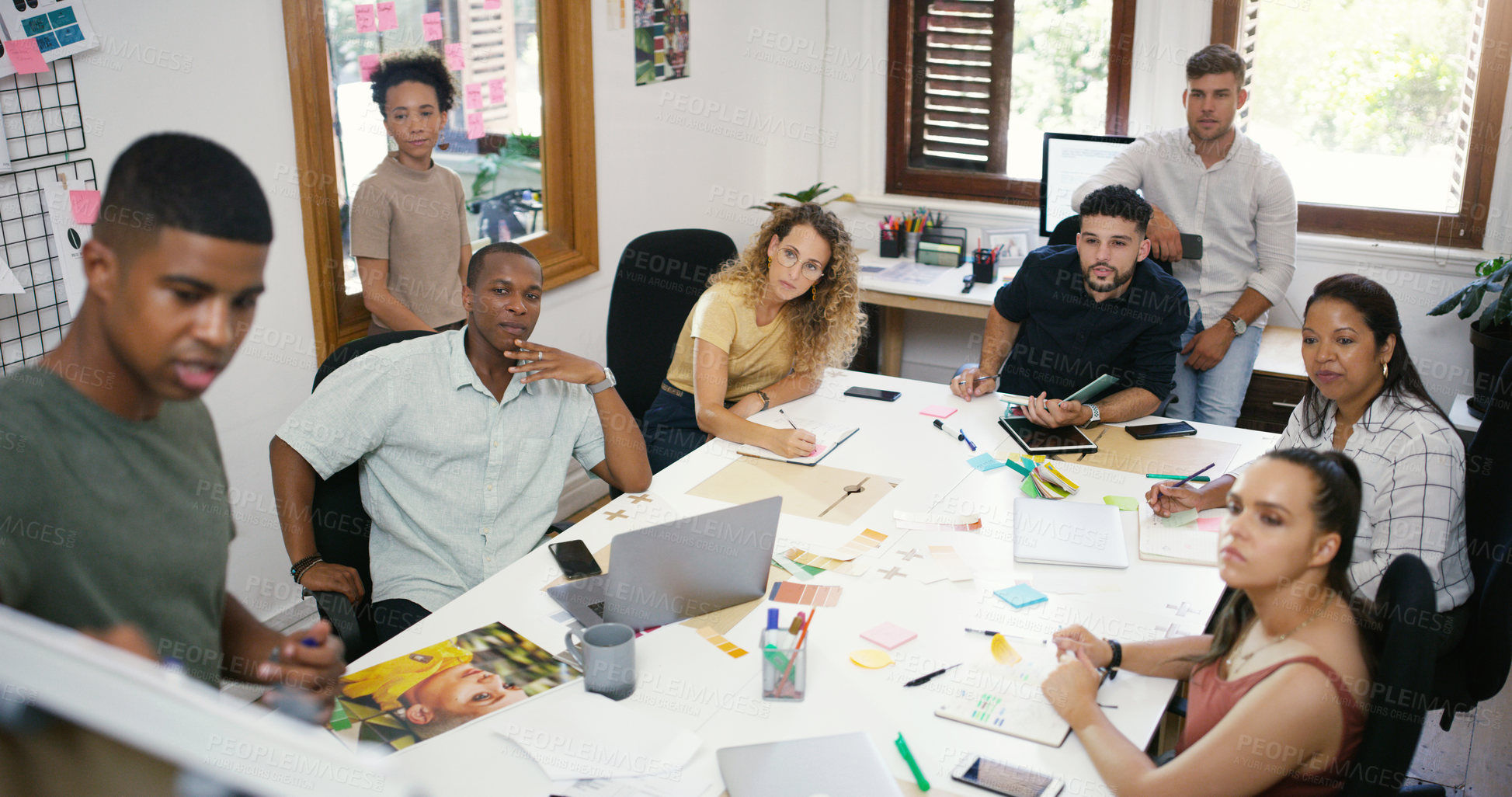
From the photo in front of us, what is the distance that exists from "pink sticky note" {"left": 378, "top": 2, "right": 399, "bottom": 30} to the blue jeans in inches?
98.4

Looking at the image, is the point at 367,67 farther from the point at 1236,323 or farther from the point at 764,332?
the point at 1236,323

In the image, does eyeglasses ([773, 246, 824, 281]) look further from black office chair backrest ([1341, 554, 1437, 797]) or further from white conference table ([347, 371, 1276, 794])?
black office chair backrest ([1341, 554, 1437, 797])

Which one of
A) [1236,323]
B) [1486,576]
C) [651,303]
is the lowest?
[1486,576]

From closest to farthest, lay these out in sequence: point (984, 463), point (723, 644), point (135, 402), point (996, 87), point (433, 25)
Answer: point (135, 402) → point (723, 644) → point (984, 463) → point (433, 25) → point (996, 87)

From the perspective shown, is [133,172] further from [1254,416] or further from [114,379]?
[1254,416]

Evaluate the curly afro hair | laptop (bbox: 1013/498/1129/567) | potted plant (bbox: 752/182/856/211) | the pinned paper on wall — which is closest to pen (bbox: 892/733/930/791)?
laptop (bbox: 1013/498/1129/567)

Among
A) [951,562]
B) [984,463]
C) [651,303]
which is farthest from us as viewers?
[651,303]

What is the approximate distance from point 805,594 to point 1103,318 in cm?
146

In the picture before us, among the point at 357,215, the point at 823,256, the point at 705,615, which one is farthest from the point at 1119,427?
the point at 357,215

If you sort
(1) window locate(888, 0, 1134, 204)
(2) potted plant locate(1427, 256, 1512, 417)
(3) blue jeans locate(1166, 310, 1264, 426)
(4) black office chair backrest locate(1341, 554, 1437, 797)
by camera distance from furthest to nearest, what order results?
1. (1) window locate(888, 0, 1134, 204)
2. (3) blue jeans locate(1166, 310, 1264, 426)
3. (2) potted plant locate(1427, 256, 1512, 417)
4. (4) black office chair backrest locate(1341, 554, 1437, 797)

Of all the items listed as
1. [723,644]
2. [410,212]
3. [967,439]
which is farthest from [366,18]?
[723,644]

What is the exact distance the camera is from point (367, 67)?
274 cm

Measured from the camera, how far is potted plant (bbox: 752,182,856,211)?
14.3 ft

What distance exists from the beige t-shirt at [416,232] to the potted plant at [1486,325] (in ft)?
9.80
